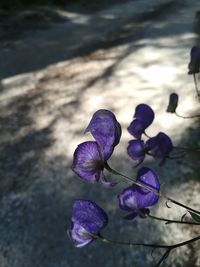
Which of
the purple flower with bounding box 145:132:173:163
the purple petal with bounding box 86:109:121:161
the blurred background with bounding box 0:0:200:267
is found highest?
the purple petal with bounding box 86:109:121:161

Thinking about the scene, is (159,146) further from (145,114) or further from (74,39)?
(74,39)

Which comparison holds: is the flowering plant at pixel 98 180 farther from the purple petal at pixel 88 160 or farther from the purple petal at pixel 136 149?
the purple petal at pixel 136 149

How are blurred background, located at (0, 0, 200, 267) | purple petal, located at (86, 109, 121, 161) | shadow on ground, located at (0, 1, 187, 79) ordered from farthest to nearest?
shadow on ground, located at (0, 1, 187, 79) < blurred background, located at (0, 0, 200, 267) < purple petal, located at (86, 109, 121, 161)

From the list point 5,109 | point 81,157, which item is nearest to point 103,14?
point 5,109

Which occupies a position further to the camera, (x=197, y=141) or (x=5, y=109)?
(x=5, y=109)

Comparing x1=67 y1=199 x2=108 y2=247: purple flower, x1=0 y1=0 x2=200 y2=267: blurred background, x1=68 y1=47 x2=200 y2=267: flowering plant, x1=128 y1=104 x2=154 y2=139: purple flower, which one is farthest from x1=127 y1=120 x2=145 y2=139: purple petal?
x1=67 y1=199 x2=108 y2=247: purple flower

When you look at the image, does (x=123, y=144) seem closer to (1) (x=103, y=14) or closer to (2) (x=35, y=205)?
(2) (x=35, y=205)

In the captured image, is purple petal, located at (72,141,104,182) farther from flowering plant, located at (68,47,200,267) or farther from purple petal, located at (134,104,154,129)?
purple petal, located at (134,104,154,129)
